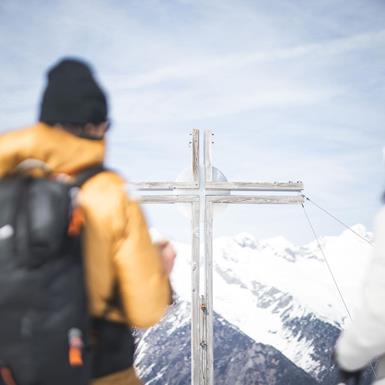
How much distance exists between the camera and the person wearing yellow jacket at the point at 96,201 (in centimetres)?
178

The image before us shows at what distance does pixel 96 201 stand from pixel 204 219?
639 cm

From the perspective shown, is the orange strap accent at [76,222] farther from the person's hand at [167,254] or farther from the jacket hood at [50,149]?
the person's hand at [167,254]

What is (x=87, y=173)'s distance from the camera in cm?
183

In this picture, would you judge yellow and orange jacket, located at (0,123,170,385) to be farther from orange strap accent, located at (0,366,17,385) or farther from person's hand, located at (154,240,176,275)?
orange strap accent, located at (0,366,17,385)

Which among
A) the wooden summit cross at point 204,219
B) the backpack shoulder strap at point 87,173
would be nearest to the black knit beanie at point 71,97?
the backpack shoulder strap at point 87,173

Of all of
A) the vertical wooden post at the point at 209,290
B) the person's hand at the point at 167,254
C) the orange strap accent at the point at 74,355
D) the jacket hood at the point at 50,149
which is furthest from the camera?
the vertical wooden post at the point at 209,290

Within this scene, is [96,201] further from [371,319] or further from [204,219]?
[204,219]

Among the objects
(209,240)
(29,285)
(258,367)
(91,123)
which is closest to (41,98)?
(91,123)

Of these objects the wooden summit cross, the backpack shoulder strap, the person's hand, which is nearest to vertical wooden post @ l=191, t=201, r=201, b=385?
the wooden summit cross

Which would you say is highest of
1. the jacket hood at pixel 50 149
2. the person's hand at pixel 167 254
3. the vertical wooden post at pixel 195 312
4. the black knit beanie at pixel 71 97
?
the black knit beanie at pixel 71 97

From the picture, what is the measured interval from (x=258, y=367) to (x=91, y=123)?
1424 cm

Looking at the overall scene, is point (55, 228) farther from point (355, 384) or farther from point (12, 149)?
point (355, 384)

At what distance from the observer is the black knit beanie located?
6.04ft

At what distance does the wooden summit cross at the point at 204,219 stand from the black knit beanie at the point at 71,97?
6193 mm
